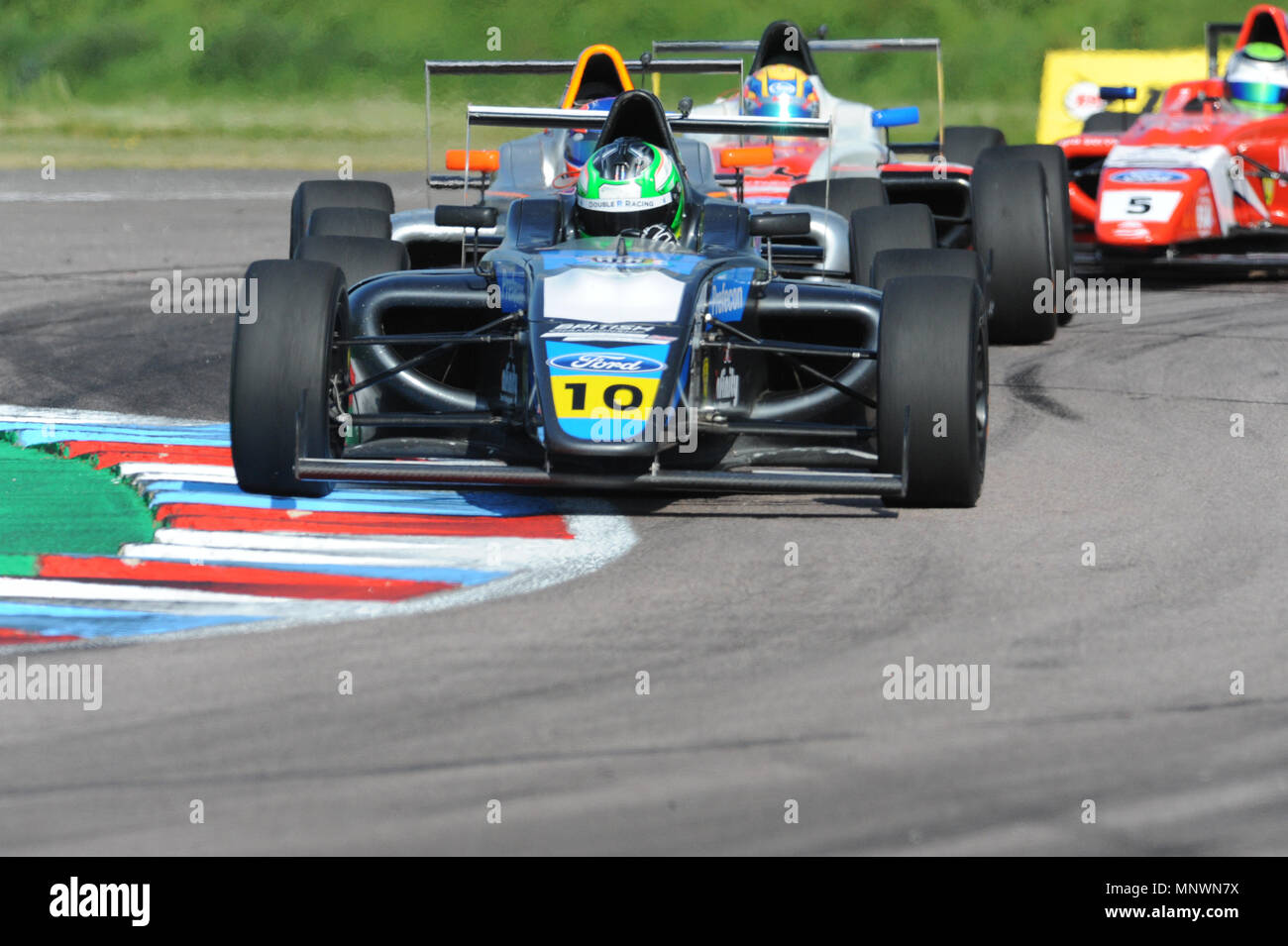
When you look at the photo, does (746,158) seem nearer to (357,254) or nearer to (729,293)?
(357,254)

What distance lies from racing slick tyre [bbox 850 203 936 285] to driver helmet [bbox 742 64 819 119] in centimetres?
447

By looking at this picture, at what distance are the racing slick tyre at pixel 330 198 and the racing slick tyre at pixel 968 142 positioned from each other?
6677 millimetres

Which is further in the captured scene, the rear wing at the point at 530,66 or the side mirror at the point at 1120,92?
the side mirror at the point at 1120,92

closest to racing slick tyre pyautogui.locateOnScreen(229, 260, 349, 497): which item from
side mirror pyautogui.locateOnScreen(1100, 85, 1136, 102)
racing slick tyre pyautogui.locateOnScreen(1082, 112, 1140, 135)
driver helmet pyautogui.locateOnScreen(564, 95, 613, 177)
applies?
driver helmet pyautogui.locateOnScreen(564, 95, 613, 177)

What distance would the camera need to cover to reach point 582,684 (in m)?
4.78

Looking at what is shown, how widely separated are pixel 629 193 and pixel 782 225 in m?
0.62

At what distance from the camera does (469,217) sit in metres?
8.04

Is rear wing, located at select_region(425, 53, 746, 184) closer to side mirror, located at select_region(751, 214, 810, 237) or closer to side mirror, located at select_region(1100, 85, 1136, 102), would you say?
side mirror, located at select_region(751, 214, 810, 237)

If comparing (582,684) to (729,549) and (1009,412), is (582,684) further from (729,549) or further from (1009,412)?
(1009,412)

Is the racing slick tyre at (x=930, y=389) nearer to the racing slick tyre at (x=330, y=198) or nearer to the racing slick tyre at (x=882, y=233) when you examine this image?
the racing slick tyre at (x=882, y=233)

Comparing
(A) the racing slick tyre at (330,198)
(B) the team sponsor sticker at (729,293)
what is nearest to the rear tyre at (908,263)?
(B) the team sponsor sticker at (729,293)

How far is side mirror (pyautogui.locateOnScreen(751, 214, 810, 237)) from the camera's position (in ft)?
24.9

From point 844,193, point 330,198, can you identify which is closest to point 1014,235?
point 844,193

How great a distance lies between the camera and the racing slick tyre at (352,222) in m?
9.34
